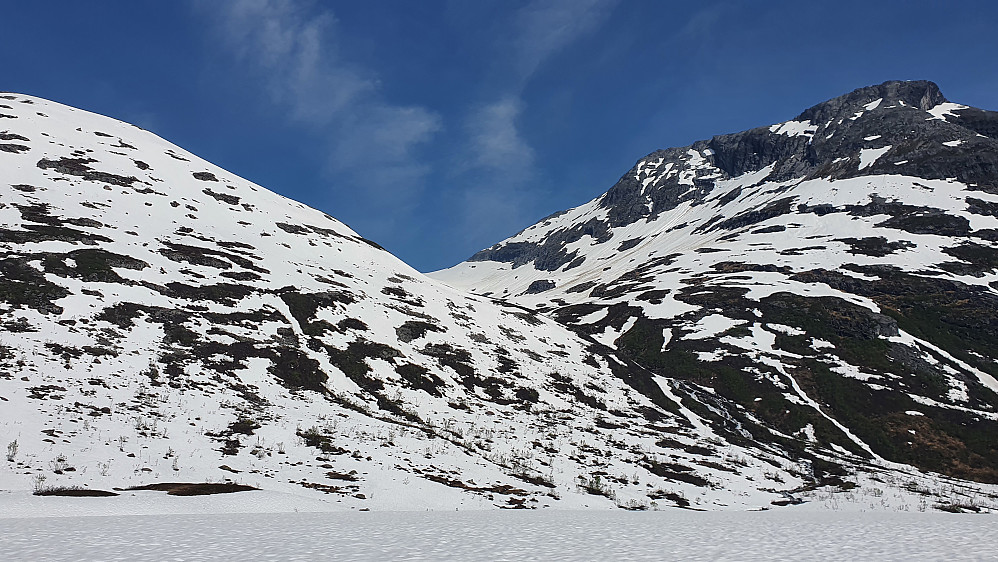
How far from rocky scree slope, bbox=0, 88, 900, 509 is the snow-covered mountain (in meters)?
0.26

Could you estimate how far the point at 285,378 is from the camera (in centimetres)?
4419

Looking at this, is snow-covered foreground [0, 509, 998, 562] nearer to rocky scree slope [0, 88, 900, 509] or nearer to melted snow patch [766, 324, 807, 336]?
rocky scree slope [0, 88, 900, 509]

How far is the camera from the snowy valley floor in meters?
10.4

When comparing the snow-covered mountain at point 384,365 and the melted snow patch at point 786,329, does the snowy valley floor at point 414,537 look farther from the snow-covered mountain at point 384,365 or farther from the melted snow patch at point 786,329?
the melted snow patch at point 786,329

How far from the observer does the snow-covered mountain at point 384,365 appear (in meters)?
28.0

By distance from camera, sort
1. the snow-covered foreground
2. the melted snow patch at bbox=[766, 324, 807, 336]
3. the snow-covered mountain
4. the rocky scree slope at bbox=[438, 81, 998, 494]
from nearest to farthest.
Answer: the snow-covered foreground < the snow-covered mountain < the rocky scree slope at bbox=[438, 81, 998, 494] < the melted snow patch at bbox=[766, 324, 807, 336]

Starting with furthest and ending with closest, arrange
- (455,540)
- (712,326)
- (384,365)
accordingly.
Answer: (712,326), (384,365), (455,540)

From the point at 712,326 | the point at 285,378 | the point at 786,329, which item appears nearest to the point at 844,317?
the point at 786,329

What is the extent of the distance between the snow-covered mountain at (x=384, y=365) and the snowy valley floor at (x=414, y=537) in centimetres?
575

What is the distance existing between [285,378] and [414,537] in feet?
114

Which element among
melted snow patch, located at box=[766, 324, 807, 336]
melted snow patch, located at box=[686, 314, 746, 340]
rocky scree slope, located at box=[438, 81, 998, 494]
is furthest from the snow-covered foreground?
melted snow patch, located at box=[766, 324, 807, 336]

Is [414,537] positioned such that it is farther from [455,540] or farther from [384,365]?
[384,365]

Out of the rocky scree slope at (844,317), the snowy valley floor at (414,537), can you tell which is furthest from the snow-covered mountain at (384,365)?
the snowy valley floor at (414,537)

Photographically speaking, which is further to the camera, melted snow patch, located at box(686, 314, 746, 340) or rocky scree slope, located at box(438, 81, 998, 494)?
melted snow patch, located at box(686, 314, 746, 340)
